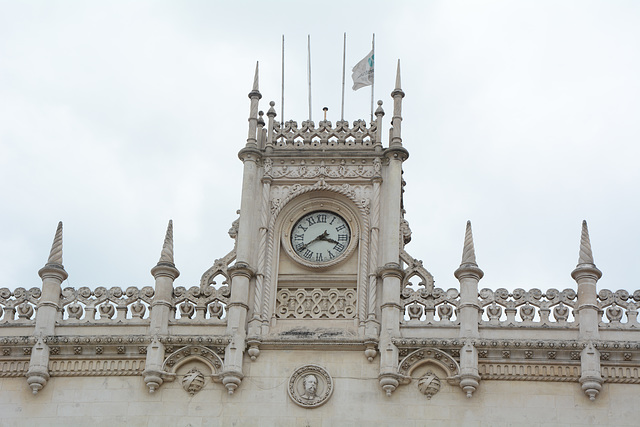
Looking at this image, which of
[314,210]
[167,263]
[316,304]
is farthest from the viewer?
[314,210]

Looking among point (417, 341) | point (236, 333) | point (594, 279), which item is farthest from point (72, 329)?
point (594, 279)

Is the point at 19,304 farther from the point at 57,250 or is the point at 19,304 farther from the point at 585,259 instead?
the point at 585,259

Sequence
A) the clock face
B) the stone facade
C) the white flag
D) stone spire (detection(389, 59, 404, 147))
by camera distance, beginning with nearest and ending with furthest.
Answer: the stone facade
the clock face
stone spire (detection(389, 59, 404, 147))
the white flag

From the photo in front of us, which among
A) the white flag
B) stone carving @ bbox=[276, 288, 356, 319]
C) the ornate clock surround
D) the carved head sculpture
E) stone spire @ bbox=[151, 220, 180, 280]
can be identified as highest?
the white flag

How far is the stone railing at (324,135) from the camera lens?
85.1 ft

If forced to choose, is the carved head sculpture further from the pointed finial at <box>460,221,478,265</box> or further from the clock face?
the pointed finial at <box>460,221,478,265</box>

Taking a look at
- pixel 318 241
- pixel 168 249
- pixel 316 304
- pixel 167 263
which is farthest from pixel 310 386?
pixel 168 249

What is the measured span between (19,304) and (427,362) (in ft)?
24.4

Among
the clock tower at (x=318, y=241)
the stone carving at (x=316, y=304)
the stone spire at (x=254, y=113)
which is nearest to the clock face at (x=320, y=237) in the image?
the clock tower at (x=318, y=241)

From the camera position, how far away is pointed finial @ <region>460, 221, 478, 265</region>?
24.4m

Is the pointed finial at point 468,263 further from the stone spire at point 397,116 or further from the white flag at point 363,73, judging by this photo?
the white flag at point 363,73

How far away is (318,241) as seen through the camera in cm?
2533

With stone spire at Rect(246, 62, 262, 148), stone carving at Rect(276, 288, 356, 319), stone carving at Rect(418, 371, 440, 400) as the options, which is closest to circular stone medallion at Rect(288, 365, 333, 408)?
stone carving at Rect(276, 288, 356, 319)

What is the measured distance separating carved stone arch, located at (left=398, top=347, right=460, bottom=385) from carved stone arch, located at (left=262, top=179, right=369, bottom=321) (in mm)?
1142
